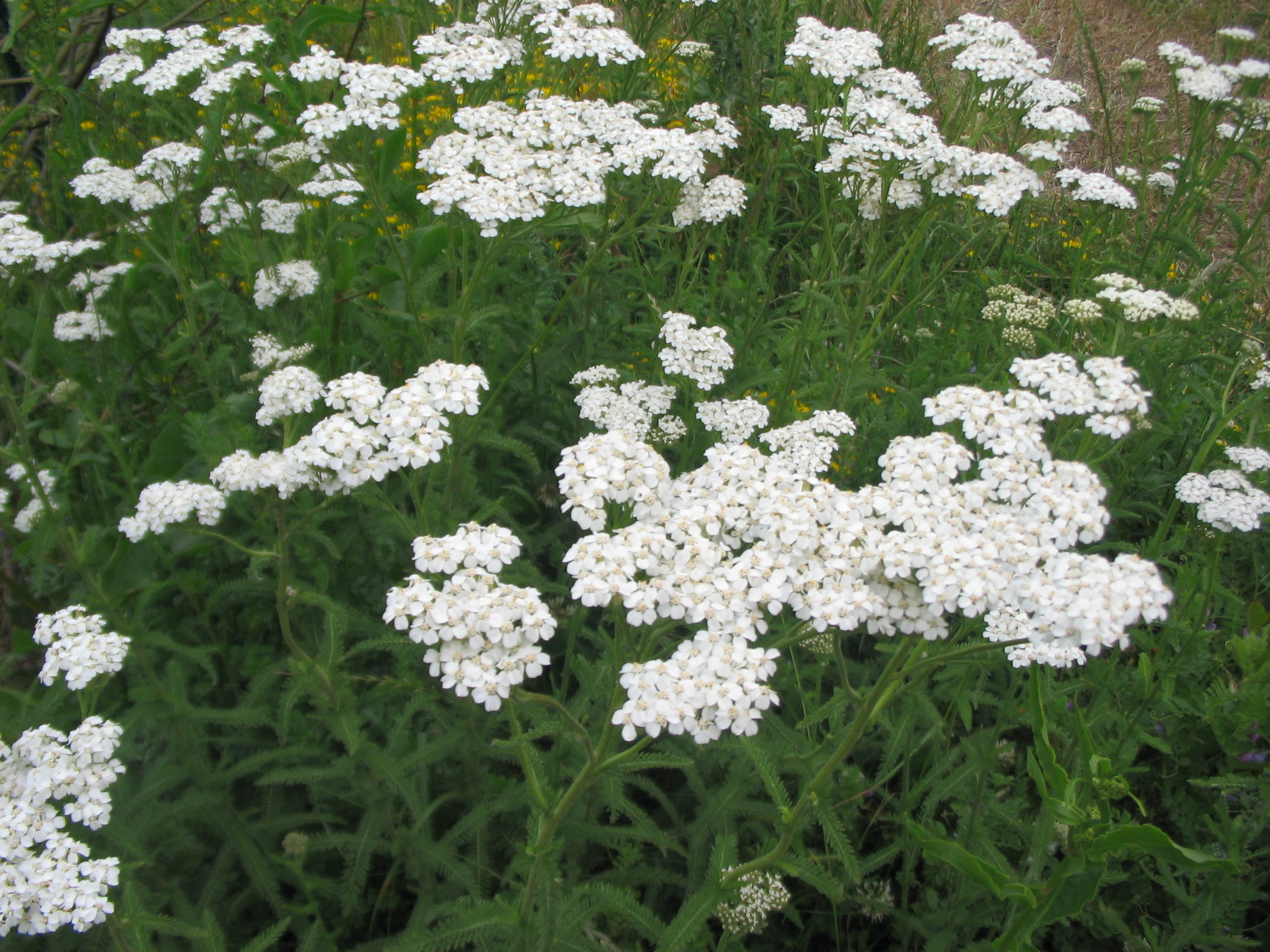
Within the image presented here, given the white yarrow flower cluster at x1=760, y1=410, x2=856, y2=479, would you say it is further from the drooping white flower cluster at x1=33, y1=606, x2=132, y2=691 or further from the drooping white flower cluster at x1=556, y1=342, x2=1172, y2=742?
the drooping white flower cluster at x1=33, y1=606, x2=132, y2=691

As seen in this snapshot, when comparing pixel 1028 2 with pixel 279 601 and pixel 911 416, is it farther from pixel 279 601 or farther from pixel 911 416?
pixel 279 601

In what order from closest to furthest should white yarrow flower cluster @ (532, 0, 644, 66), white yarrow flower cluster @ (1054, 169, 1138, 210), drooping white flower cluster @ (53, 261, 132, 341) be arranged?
drooping white flower cluster @ (53, 261, 132, 341) < white yarrow flower cluster @ (532, 0, 644, 66) < white yarrow flower cluster @ (1054, 169, 1138, 210)

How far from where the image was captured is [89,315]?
3988 mm

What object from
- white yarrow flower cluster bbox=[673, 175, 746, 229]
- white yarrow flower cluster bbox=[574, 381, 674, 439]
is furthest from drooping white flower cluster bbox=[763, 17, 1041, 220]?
white yarrow flower cluster bbox=[574, 381, 674, 439]

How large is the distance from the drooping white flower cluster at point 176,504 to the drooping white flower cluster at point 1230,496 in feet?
12.1

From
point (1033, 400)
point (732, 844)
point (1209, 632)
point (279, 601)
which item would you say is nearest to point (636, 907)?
point (732, 844)

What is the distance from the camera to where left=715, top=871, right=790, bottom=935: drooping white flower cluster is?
8.77 ft

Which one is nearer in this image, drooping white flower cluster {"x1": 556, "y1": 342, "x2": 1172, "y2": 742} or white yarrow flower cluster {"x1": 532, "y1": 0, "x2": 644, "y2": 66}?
drooping white flower cluster {"x1": 556, "y1": 342, "x2": 1172, "y2": 742}

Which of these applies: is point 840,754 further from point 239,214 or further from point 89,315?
point 239,214

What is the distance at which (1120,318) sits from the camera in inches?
153

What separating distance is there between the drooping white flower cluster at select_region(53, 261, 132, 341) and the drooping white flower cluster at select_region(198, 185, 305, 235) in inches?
17.7

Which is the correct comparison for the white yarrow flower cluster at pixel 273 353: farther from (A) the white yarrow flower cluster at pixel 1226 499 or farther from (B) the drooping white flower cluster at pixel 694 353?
(A) the white yarrow flower cluster at pixel 1226 499

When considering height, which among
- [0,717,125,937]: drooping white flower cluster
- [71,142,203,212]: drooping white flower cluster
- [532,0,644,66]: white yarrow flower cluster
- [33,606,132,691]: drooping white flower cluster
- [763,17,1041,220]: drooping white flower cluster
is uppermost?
[532,0,644,66]: white yarrow flower cluster

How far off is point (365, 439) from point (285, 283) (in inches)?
65.3
